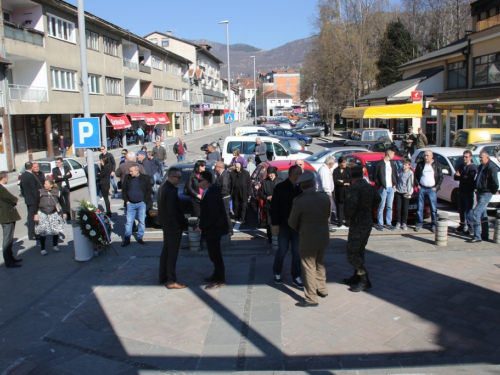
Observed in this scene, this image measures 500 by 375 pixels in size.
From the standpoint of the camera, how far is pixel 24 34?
25688 mm

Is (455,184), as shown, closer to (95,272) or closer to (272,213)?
(272,213)

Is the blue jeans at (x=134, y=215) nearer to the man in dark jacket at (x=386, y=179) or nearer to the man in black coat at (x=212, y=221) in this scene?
the man in black coat at (x=212, y=221)

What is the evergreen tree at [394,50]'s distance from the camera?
47844 millimetres

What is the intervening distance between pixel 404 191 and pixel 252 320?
5.22 m

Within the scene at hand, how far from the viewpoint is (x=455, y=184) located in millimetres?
11938

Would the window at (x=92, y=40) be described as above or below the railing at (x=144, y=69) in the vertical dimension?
above

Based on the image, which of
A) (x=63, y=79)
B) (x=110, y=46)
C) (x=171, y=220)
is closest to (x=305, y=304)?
(x=171, y=220)

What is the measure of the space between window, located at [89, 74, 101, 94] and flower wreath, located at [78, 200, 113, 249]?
2861 centimetres

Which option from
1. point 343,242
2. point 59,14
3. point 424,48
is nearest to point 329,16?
point 424,48

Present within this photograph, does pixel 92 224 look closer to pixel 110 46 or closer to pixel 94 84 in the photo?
pixel 94 84

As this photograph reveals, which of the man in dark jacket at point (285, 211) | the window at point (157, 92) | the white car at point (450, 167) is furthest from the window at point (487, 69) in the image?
the window at point (157, 92)

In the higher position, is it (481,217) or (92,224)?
(92,224)

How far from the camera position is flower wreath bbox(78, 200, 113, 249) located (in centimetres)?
835

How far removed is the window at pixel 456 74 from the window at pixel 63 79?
26.9 meters
